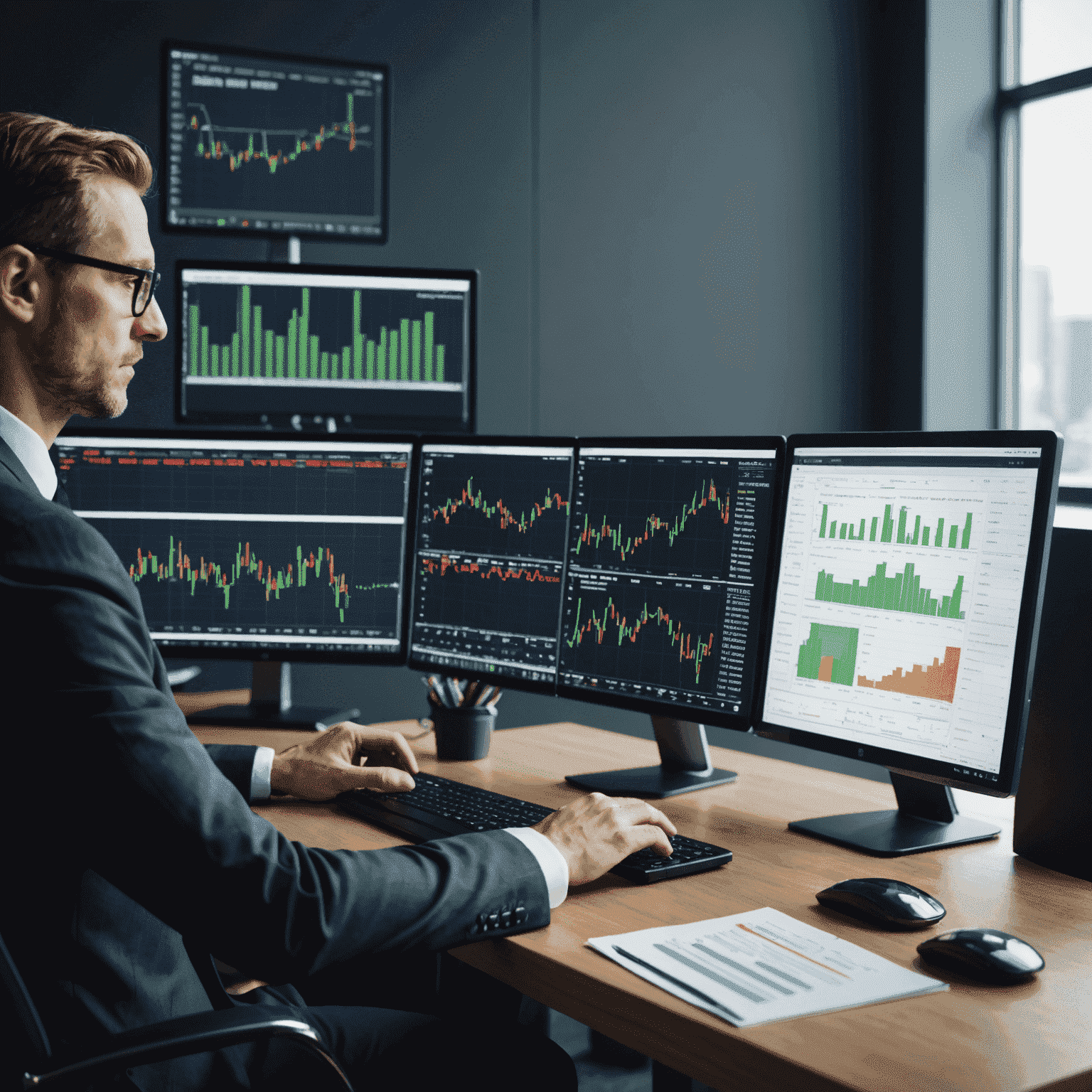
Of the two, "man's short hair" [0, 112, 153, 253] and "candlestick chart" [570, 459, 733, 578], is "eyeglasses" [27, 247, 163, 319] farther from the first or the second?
"candlestick chart" [570, 459, 733, 578]

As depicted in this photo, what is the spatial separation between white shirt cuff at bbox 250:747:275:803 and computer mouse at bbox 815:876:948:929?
32.2 inches

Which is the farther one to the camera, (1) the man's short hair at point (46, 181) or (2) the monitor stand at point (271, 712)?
(2) the monitor stand at point (271, 712)

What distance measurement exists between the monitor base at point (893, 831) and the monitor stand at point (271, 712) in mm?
1012

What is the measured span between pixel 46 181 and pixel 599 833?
92 cm

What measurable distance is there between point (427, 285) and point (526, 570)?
83cm

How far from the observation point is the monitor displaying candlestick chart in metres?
2.12

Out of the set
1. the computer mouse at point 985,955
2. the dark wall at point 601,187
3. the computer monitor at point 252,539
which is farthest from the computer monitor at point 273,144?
the computer mouse at point 985,955

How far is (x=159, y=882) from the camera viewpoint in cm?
95

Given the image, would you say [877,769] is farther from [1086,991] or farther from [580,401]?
[1086,991]

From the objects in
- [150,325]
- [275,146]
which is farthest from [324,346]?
[150,325]

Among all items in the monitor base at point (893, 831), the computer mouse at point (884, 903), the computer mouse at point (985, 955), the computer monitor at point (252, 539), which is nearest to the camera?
the computer mouse at point (985, 955)

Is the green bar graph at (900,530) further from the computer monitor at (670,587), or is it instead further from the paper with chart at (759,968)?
the paper with chart at (759,968)

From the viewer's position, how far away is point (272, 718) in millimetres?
2154

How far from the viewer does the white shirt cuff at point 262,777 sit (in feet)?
5.31
